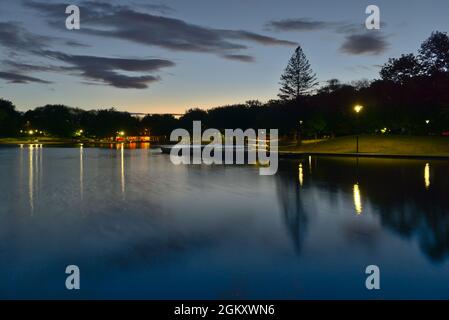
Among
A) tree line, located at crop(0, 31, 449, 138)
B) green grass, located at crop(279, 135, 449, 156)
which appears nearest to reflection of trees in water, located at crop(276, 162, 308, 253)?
green grass, located at crop(279, 135, 449, 156)

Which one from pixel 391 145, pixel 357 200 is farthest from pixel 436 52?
pixel 357 200

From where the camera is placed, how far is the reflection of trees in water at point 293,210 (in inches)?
367

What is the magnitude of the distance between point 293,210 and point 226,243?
4.17m

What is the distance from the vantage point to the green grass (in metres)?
41.4

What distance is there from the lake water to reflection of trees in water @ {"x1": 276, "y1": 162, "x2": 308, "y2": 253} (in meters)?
0.04

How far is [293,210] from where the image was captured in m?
12.2

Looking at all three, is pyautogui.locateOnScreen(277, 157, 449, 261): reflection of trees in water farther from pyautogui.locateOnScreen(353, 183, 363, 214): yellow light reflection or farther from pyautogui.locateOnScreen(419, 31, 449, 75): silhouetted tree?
pyautogui.locateOnScreen(419, 31, 449, 75): silhouetted tree

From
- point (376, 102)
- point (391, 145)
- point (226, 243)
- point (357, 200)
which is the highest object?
point (376, 102)

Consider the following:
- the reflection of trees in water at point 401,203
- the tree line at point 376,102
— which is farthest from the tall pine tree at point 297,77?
the reflection of trees in water at point 401,203

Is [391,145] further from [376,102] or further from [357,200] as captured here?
[357,200]

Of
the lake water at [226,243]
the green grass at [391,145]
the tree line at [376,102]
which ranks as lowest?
the lake water at [226,243]

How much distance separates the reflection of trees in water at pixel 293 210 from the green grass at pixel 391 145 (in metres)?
26.7

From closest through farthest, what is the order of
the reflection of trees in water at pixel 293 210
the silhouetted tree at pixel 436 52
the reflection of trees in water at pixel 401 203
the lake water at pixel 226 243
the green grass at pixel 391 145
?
1. the lake water at pixel 226 243
2. the reflection of trees in water at pixel 401 203
3. the reflection of trees in water at pixel 293 210
4. the green grass at pixel 391 145
5. the silhouetted tree at pixel 436 52

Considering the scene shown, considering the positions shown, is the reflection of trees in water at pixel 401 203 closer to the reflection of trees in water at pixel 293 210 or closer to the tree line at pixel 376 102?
the reflection of trees in water at pixel 293 210
